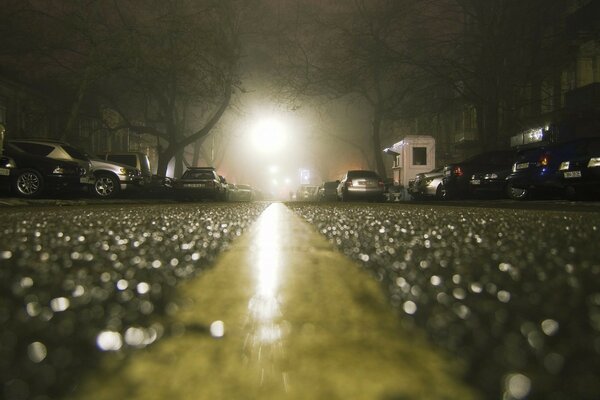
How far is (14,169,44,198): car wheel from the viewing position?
1382 centimetres

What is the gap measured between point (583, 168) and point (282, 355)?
43.8 ft

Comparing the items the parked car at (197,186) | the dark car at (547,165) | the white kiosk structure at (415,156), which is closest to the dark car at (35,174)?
the parked car at (197,186)

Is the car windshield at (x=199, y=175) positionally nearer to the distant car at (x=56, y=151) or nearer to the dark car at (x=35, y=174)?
the distant car at (x=56, y=151)

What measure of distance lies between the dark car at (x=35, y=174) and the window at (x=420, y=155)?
22.7m

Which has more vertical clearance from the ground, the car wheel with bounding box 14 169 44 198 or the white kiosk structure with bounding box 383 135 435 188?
the white kiosk structure with bounding box 383 135 435 188

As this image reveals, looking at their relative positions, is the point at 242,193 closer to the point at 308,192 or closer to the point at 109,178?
the point at 308,192

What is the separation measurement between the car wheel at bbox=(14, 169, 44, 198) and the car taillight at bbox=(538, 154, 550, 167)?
1496cm

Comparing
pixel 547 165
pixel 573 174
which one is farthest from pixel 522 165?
pixel 573 174

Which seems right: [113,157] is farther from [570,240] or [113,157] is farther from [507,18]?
[570,240]

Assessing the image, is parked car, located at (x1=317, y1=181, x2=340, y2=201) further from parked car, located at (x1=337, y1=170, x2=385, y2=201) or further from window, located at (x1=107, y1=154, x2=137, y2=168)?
window, located at (x1=107, y1=154, x2=137, y2=168)

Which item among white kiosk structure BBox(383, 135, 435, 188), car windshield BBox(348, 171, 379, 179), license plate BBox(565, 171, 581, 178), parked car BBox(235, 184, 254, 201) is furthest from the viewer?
parked car BBox(235, 184, 254, 201)

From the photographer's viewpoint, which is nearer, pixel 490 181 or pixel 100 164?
pixel 100 164

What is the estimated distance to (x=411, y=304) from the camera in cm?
122

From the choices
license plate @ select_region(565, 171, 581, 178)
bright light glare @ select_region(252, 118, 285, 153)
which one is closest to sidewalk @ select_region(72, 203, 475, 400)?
license plate @ select_region(565, 171, 581, 178)
